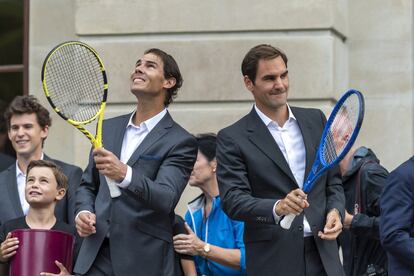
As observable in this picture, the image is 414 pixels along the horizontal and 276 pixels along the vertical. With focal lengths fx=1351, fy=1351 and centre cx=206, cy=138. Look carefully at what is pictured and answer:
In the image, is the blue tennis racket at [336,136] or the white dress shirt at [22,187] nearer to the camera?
the blue tennis racket at [336,136]

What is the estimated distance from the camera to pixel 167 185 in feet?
25.9

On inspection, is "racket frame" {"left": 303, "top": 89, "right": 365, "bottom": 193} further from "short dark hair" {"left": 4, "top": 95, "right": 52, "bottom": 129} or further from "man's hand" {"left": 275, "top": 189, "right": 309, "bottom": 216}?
"short dark hair" {"left": 4, "top": 95, "right": 52, "bottom": 129}

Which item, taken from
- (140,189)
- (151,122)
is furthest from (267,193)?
(151,122)

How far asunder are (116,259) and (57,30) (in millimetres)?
3845

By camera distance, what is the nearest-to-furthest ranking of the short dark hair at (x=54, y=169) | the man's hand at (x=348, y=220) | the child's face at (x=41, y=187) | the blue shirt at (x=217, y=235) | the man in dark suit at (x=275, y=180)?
the man in dark suit at (x=275, y=180) → the child's face at (x=41, y=187) → the short dark hair at (x=54, y=169) → the man's hand at (x=348, y=220) → the blue shirt at (x=217, y=235)

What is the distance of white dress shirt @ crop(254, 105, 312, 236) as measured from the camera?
25.8 ft

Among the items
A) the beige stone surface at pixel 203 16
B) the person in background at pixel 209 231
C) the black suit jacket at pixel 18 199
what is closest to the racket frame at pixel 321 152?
the person in background at pixel 209 231

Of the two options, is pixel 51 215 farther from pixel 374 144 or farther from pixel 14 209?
pixel 374 144

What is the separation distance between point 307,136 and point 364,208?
4.17 feet

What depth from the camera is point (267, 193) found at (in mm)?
7852

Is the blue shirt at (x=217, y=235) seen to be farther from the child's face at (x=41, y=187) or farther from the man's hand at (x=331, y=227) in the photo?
the man's hand at (x=331, y=227)

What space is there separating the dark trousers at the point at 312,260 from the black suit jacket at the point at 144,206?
2.72 feet

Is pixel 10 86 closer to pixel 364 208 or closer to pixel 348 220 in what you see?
pixel 364 208

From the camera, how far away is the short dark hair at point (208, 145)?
9.38 m
